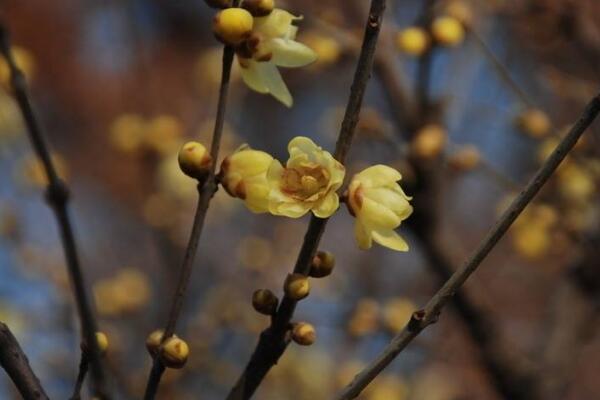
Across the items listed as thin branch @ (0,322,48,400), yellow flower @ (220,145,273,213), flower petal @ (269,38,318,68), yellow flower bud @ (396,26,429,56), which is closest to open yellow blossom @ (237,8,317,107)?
flower petal @ (269,38,318,68)

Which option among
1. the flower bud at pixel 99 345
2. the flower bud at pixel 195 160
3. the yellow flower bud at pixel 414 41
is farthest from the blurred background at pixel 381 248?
the flower bud at pixel 195 160

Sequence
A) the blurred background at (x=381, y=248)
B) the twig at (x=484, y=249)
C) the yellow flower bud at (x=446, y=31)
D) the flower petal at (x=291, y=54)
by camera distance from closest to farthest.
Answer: the twig at (x=484, y=249) → the flower petal at (x=291, y=54) → the yellow flower bud at (x=446, y=31) → the blurred background at (x=381, y=248)

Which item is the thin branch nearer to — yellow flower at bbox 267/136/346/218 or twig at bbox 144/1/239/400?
twig at bbox 144/1/239/400

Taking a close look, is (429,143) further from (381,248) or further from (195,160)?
(195,160)

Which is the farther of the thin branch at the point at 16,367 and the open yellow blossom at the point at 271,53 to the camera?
the open yellow blossom at the point at 271,53

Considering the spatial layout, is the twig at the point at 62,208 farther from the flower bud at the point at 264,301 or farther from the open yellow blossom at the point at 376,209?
the open yellow blossom at the point at 376,209

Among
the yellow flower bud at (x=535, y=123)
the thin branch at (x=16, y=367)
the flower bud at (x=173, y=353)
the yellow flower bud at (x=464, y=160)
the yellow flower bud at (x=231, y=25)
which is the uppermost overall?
the yellow flower bud at (x=535, y=123)

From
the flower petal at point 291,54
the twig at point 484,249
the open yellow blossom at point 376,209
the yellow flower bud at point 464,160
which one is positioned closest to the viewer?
the twig at point 484,249
